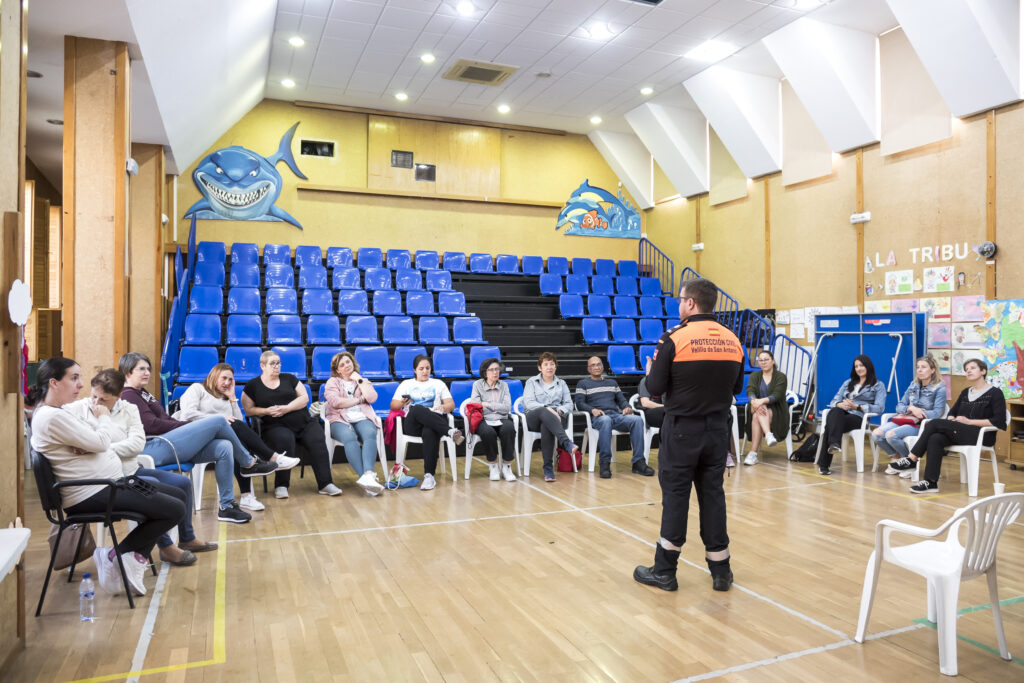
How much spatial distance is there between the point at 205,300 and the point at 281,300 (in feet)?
2.68

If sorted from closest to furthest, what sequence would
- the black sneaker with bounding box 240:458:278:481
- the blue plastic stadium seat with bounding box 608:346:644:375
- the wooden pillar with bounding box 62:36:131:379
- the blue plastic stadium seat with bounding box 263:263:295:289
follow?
1. the black sneaker with bounding box 240:458:278:481
2. the wooden pillar with bounding box 62:36:131:379
3. the blue plastic stadium seat with bounding box 608:346:644:375
4. the blue plastic stadium seat with bounding box 263:263:295:289

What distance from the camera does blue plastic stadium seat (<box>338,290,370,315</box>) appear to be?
834 cm

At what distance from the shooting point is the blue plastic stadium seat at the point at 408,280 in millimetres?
9016

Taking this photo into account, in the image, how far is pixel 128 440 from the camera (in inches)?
133

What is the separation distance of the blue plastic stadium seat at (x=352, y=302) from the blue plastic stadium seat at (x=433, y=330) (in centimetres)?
78

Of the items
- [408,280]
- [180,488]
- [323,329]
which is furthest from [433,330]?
[180,488]

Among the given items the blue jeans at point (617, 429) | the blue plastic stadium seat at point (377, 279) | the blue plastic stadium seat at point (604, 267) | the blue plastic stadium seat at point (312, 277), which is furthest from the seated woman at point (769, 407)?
the blue plastic stadium seat at point (312, 277)

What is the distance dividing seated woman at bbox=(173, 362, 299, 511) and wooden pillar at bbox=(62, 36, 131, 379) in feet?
2.44

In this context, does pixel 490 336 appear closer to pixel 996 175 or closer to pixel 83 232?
pixel 83 232

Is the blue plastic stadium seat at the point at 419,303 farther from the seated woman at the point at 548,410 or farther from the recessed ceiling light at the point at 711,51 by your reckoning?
the recessed ceiling light at the point at 711,51

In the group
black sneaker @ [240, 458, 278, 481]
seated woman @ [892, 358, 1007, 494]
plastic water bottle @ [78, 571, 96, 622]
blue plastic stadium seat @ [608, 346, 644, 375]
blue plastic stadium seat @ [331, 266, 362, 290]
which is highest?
blue plastic stadium seat @ [331, 266, 362, 290]

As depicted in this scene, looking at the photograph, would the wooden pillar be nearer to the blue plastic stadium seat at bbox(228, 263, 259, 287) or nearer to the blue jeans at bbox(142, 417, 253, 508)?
the blue jeans at bbox(142, 417, 253, 508)

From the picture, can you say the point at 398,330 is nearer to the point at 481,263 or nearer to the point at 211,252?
the point at 481,263

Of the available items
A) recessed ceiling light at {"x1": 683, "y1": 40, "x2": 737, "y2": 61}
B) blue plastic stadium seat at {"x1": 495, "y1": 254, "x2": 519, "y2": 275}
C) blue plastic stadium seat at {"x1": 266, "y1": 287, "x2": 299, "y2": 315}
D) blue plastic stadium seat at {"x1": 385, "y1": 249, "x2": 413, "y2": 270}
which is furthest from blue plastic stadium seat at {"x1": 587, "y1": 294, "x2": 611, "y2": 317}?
blue plastic stadium seat at {"x1": 266, "y1": 287, "x2": 299, "y2": 315}
